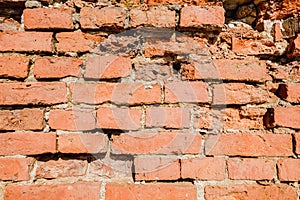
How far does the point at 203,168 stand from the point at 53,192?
565mm

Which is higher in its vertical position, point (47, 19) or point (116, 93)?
point (47, 19)

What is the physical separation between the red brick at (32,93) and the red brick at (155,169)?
378 mm

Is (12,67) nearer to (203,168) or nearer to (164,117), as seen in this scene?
(164,117)

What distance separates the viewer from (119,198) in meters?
1.28

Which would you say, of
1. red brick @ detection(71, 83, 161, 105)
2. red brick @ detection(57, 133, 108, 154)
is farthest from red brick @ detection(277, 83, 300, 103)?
red brick @ detection(57, 133, 108, 154)

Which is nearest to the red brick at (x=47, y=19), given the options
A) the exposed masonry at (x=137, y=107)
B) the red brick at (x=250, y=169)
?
the exposed masonry at (x=137, y=107)

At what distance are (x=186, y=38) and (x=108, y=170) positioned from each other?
60 cm

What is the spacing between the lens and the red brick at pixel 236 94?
53.8 inches

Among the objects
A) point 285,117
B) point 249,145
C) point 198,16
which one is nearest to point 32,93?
point 198,16

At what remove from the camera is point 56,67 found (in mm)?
1327

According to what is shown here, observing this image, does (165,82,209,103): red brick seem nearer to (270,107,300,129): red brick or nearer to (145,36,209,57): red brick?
(145,36,209,57): red brick

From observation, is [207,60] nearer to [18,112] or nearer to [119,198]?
[119,198]

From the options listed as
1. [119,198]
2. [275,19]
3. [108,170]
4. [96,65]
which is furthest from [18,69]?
[275,19]

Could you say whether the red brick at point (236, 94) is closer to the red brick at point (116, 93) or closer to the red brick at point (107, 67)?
the red brick at point (116, 93)
